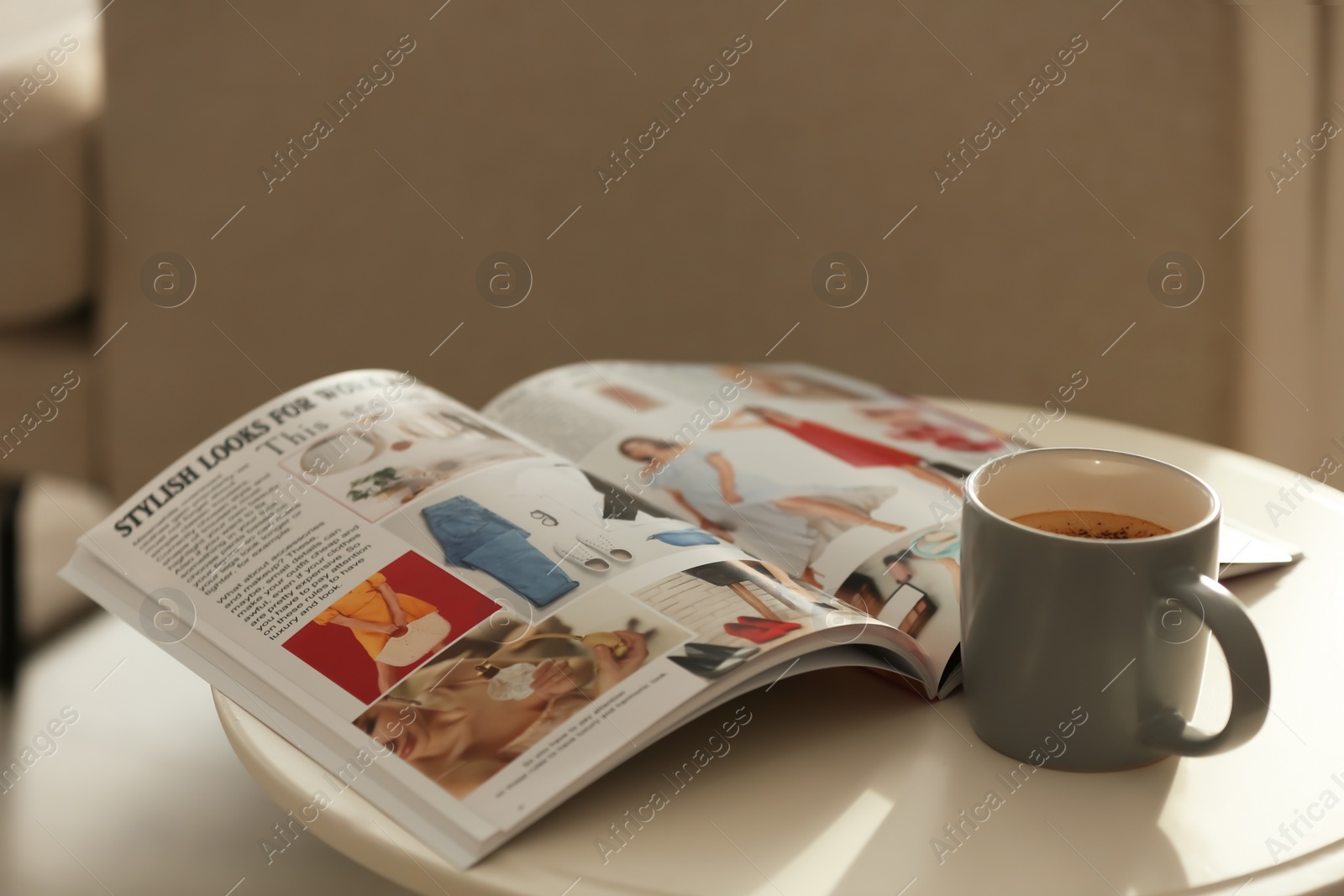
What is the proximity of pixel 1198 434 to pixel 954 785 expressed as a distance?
38.7 inches

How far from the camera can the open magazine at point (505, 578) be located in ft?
1.37

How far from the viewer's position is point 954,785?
439mm

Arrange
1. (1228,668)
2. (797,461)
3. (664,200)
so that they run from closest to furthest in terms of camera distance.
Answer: (1228,668) < (797,461) < (664,200)

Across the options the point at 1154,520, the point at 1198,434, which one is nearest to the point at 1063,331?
the point at 1198,434

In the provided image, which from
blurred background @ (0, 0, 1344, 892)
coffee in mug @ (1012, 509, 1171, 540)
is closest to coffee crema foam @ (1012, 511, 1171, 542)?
coffee in mug @ (1012, 509, 1171, 540)

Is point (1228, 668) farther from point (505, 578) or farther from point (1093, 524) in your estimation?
point (505, 578)

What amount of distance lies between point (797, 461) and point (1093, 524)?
179 mm

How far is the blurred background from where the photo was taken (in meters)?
1.21

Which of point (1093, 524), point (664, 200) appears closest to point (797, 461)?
point (1093, 524)

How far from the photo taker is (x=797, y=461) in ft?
2.03

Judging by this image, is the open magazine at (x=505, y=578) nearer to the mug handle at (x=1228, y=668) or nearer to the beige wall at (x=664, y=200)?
the mug handle at (x=1228, y=668)

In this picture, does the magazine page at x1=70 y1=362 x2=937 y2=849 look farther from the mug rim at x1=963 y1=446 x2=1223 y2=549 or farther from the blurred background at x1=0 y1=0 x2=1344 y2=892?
the blurred background at x1=0 y1=0 x2=1344 y2=892

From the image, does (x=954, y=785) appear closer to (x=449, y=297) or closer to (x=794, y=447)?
(x=794, y=447)

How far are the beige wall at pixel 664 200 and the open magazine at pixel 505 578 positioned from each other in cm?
66
